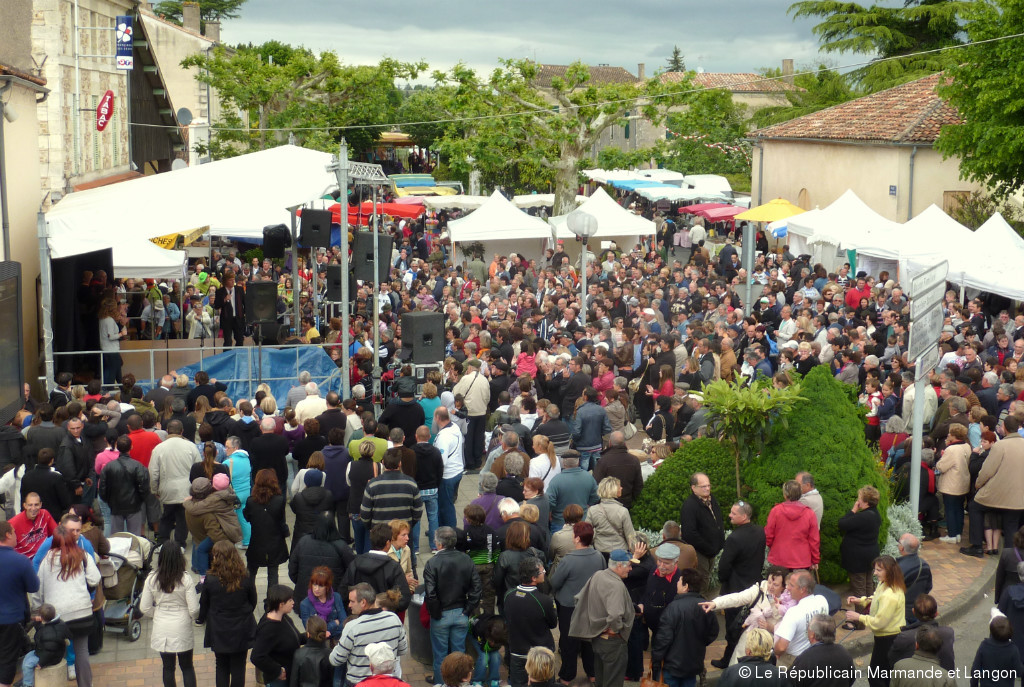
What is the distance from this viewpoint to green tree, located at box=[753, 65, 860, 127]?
1738 inches

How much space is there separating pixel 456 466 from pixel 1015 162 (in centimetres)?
1596

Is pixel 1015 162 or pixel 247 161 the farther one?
pixel 1015 162

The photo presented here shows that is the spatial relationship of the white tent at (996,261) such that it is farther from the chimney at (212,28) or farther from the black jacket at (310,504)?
the chimney at (212,28)

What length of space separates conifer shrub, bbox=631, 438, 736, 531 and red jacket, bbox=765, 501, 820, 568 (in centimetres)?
109

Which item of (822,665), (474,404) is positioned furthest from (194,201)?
(822,665)

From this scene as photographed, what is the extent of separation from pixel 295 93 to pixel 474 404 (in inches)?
897

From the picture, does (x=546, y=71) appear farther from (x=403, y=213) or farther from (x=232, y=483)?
(x=232, y=483)

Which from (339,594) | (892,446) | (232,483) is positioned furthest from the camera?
(892,446)

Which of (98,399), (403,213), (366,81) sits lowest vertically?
(98,399)

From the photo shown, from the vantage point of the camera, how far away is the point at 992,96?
2053cm

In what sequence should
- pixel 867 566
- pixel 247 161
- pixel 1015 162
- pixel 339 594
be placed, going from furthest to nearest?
pixel 1015 162
pixel 247 161
pixel 867 566
pixel 339 594

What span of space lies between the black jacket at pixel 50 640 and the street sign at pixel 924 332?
7110 mm

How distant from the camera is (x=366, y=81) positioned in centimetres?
3266

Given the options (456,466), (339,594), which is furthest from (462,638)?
(456,466)
